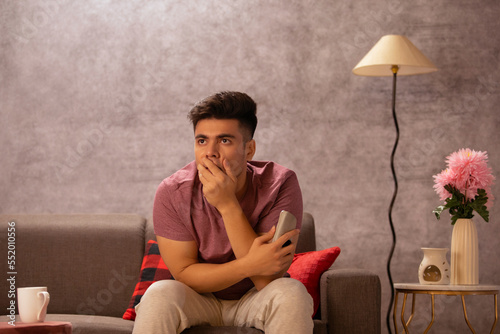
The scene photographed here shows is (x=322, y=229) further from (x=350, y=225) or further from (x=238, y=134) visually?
(x=238, y=134)

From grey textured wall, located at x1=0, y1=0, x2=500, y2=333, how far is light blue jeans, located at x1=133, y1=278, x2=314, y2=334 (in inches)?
53.8

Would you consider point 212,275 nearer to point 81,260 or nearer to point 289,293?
point 289,293

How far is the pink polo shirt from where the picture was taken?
6.25 feet

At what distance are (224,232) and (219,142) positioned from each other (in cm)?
30

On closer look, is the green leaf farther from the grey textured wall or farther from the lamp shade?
the lamp shade

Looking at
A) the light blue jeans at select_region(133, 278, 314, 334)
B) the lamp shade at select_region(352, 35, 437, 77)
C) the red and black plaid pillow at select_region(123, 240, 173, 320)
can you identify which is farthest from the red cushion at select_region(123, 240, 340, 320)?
the lamp shade at select_region(352, 35, 437, 77)

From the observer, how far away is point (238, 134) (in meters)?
1.93

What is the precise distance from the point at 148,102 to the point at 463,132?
5.54ft

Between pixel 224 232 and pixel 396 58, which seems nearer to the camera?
pixel 224 232

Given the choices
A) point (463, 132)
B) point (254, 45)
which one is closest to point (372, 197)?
point (463, 132)

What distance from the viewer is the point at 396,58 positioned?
9.14ft

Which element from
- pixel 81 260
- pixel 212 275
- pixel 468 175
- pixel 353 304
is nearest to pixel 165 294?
pixel 212 275

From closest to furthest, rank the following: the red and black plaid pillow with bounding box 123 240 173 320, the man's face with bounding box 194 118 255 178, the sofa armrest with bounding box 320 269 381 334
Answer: the man's face with bounding box 194 118 255 178
the sofa armrest with bounding box 320 269 381 334
the red and black plaid pillow with bounding box 123 240 173 320

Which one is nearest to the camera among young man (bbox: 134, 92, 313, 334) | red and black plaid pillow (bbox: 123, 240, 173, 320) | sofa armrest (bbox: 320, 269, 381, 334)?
young man (bbox: 134, 92, 313, 334)
